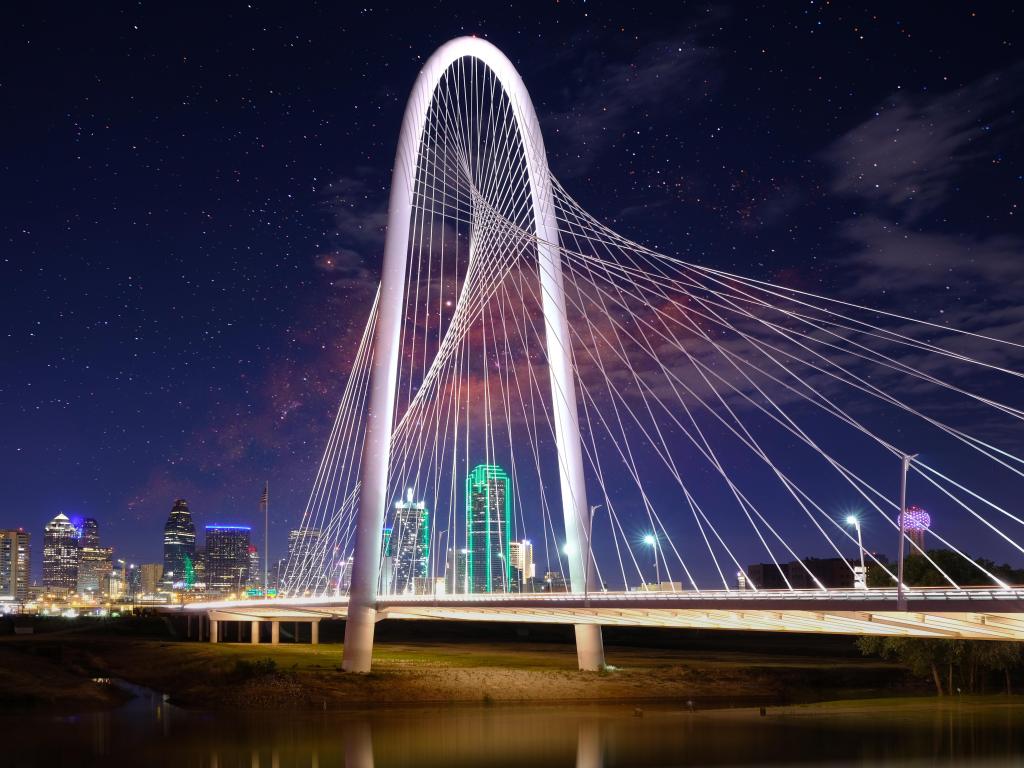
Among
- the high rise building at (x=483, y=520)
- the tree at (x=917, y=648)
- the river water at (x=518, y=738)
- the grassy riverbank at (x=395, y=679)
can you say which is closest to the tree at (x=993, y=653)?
the tree at (x=917, y=648)

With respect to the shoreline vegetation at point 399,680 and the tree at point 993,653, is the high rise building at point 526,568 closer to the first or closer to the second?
the shoreline vegetation at point 399,680

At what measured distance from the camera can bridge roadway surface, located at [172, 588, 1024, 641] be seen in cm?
2177

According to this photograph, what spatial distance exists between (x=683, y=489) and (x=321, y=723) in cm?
1412

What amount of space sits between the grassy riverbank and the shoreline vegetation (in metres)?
0.06

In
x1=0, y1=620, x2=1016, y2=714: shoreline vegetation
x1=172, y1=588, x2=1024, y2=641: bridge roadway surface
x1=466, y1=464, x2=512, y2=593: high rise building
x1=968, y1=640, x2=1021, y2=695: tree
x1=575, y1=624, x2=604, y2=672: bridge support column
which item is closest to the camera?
x1=172, y1=588, x2=1024, y2=641: bridge roadway surface

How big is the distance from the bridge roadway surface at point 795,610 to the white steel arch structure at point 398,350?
470 centimetres

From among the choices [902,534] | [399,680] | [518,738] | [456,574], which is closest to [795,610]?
[902,534]

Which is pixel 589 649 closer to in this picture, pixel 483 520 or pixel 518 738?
pixel 518 738

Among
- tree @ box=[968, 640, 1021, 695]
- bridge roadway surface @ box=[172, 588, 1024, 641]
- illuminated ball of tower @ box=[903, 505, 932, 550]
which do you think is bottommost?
tree @ box=[968, 640, 1021, 695]

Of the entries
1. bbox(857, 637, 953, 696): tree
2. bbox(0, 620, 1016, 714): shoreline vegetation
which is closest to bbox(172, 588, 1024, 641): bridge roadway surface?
bbox(0, 620, 1016, 714): shoreline vegetation

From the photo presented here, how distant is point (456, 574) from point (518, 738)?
28188mm

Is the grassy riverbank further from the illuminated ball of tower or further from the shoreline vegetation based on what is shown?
the illuminated ball of tower

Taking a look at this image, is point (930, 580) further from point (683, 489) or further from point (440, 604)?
point (440, 604)

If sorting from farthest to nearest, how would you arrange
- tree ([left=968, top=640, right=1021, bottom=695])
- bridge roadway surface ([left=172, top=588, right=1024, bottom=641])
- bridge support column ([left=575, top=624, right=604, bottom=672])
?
1. bridge support column ([left=575, top=624, right=604, bottom=672])
2. tree ([left=968, top=640, right=1021, bottom=695])
3. bridge roadway surface ([left=172, top=588, right=1024, bottom=641])
